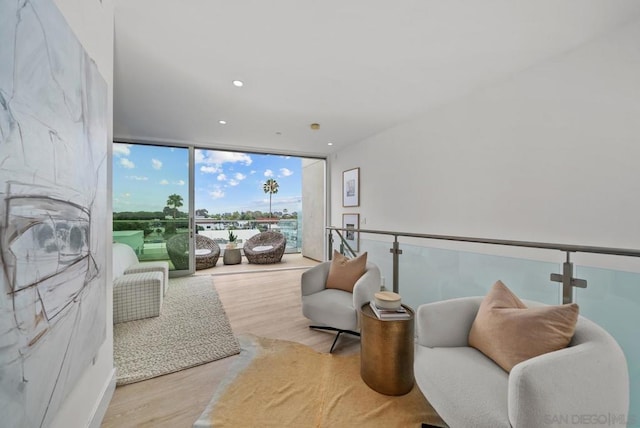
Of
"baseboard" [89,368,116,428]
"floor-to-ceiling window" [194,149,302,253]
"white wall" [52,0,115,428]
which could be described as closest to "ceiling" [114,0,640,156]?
"white wall" [52,0,115,428]

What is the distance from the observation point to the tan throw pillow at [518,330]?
120 cm

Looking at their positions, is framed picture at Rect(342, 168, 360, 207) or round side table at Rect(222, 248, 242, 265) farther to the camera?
round side table at Rect(222, 248, 242, 265)

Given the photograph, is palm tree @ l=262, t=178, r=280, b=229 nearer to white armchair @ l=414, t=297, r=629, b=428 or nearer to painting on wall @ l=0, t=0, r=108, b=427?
painting on wall @ l=0, t=0, r=108, b=427

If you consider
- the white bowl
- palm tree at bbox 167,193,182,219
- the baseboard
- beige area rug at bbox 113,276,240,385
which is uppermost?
palm tree at bbox 167,193,182,219

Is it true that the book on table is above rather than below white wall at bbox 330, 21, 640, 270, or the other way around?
below

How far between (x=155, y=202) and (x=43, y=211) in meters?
4.25

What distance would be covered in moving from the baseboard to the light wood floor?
1.7 inches

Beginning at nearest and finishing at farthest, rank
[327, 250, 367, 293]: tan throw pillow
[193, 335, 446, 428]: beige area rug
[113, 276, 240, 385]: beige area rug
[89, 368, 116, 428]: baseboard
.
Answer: [89, 368, 116, 428]: baseboard
[193, 335, 446, 428]: beige area rug
[113, 276, 240, 385]: beige area rug
[327, 250, 367, 293]: tan throw pillow

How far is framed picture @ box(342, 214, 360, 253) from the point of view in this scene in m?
4.35

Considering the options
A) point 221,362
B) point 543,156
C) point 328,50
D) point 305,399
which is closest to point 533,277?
point 543,156

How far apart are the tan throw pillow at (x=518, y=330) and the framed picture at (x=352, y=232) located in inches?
105

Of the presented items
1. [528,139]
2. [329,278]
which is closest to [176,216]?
[329,278]

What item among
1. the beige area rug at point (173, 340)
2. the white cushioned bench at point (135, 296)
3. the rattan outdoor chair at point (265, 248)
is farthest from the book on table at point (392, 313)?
→ the rattan outdoor chair at point (265, 248)

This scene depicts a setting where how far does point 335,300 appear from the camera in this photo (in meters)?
2.43
